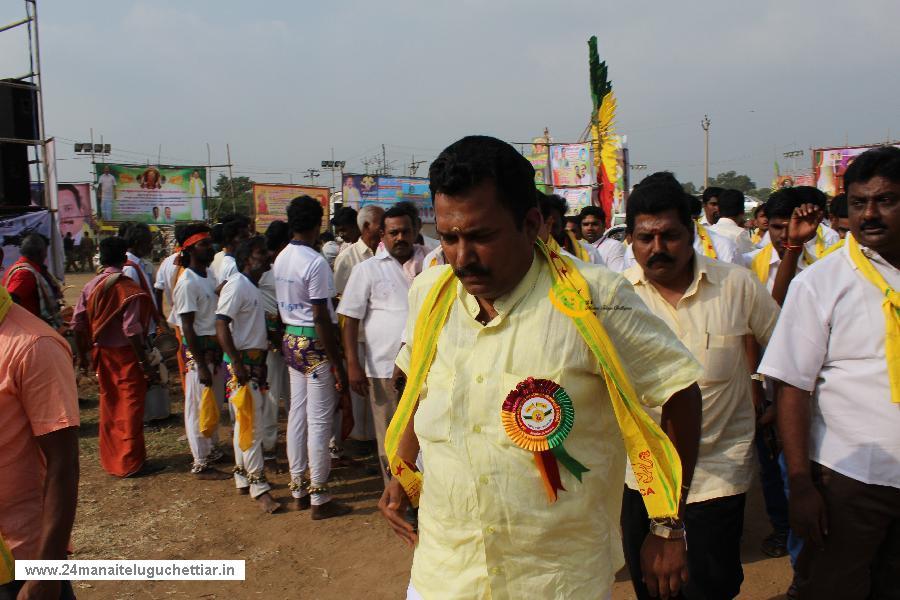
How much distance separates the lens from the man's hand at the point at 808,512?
2385mm

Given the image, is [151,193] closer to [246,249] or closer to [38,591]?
[246,249]

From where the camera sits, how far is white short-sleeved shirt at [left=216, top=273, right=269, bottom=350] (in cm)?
518

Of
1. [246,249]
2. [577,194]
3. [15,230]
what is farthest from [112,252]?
[577,194]

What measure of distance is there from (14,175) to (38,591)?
7930 mm

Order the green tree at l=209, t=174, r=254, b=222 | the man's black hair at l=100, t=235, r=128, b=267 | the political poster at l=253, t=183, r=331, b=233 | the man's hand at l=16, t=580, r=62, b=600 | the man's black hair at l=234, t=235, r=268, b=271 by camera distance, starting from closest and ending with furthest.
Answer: the man's hand at l=16, t=580, r=62, b=600 → the man's black hair at l=234, t=235, r=268, b=271 → the man's black hair at l=100, t=235, r=128, b=267 → the political poster at l=253, t=183, r=331, b=233 → the green tree at l=209, t=174, r=254, b=222

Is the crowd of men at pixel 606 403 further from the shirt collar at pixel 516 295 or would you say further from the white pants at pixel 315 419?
the white pants at pixel 315 419

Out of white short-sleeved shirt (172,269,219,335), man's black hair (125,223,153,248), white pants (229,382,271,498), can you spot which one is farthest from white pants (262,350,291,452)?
man's black hair (125,223,153,248)

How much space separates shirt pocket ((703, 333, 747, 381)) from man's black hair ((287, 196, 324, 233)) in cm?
313

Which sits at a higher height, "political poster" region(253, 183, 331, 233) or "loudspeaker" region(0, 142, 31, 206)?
"political poster" region(253, 183, 331, 233)

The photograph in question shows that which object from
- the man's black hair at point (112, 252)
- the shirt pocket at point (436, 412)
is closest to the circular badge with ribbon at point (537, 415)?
the shirt pocket at point (436, 412)

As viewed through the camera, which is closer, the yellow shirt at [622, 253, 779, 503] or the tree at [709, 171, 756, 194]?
the yellow shirt at [622, 253, 779, 503]

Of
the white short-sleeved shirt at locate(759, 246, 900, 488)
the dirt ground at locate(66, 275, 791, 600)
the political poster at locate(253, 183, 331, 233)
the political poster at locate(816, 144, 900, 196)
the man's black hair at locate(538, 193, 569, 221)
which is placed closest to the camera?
the white short-sleeved shirt at locate(759, 246, 900, 488)

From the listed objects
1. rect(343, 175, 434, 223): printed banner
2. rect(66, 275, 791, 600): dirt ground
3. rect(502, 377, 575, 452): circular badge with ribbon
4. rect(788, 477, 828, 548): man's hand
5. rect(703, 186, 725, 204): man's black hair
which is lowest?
rect(66, 275, 791, 600): dirt ground

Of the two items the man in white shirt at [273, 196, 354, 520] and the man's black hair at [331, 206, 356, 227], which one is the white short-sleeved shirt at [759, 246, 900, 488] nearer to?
the man in white shirt at [273, 196, 354, 520]
